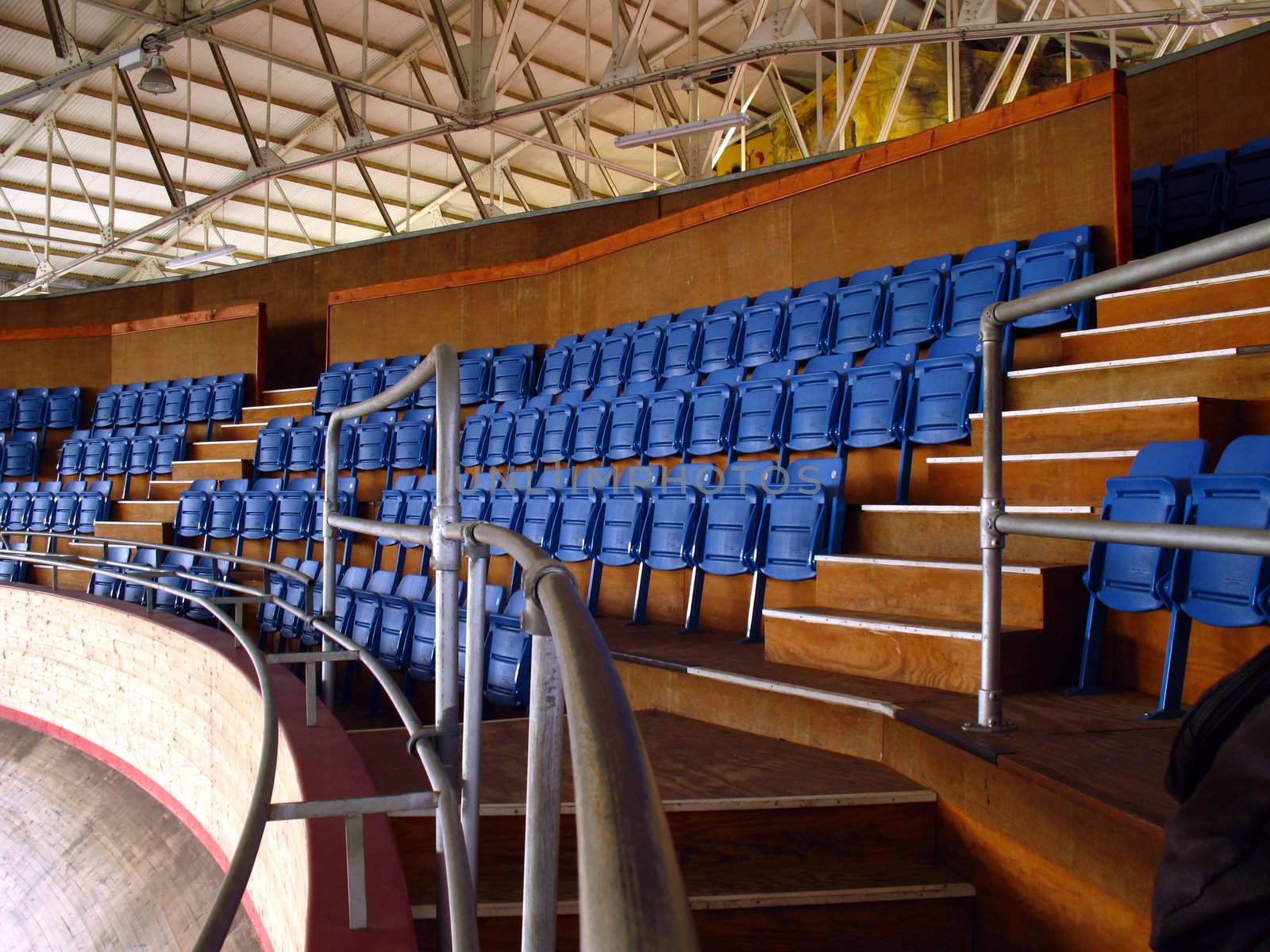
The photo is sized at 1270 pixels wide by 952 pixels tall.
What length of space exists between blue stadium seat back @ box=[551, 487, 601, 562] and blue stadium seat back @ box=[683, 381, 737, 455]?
0.54 metres

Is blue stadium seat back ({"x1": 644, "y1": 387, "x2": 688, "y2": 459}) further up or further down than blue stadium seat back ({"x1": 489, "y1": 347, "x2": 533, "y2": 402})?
further down

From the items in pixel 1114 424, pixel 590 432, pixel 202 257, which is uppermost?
pixel 202 257

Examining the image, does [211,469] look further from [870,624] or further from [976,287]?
[870,624]

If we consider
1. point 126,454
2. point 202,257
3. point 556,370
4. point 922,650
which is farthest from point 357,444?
point 922,650

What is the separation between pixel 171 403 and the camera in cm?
883

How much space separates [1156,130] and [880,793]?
5.63m

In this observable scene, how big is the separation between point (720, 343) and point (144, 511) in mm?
4840

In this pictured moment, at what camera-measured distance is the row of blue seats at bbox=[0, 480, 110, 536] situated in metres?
7.39

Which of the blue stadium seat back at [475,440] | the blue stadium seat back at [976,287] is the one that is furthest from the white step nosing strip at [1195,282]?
the blue stadium seat back at [475,440]

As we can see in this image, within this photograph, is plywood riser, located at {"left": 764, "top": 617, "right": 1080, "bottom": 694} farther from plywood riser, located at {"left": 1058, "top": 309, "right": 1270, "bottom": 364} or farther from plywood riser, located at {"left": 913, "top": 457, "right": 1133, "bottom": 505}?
plywood riser, located at {"left": 1058, "top": 309, "right": 1270, "bottom": 364}

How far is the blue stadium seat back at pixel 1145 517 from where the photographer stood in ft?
6.79

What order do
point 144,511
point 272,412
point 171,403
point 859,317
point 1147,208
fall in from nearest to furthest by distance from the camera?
1. point 859,317
2. point 1147,208
3. point 144,511
4. point 272,412
5. point 171,403

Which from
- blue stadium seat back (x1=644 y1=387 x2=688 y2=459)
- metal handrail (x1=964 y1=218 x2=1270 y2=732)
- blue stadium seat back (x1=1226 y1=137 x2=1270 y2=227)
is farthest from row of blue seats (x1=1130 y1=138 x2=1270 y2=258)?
metal handrail (x1=964 y1=218 x2=1270 y2=732)

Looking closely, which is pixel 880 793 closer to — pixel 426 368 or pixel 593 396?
pixel 426 368
